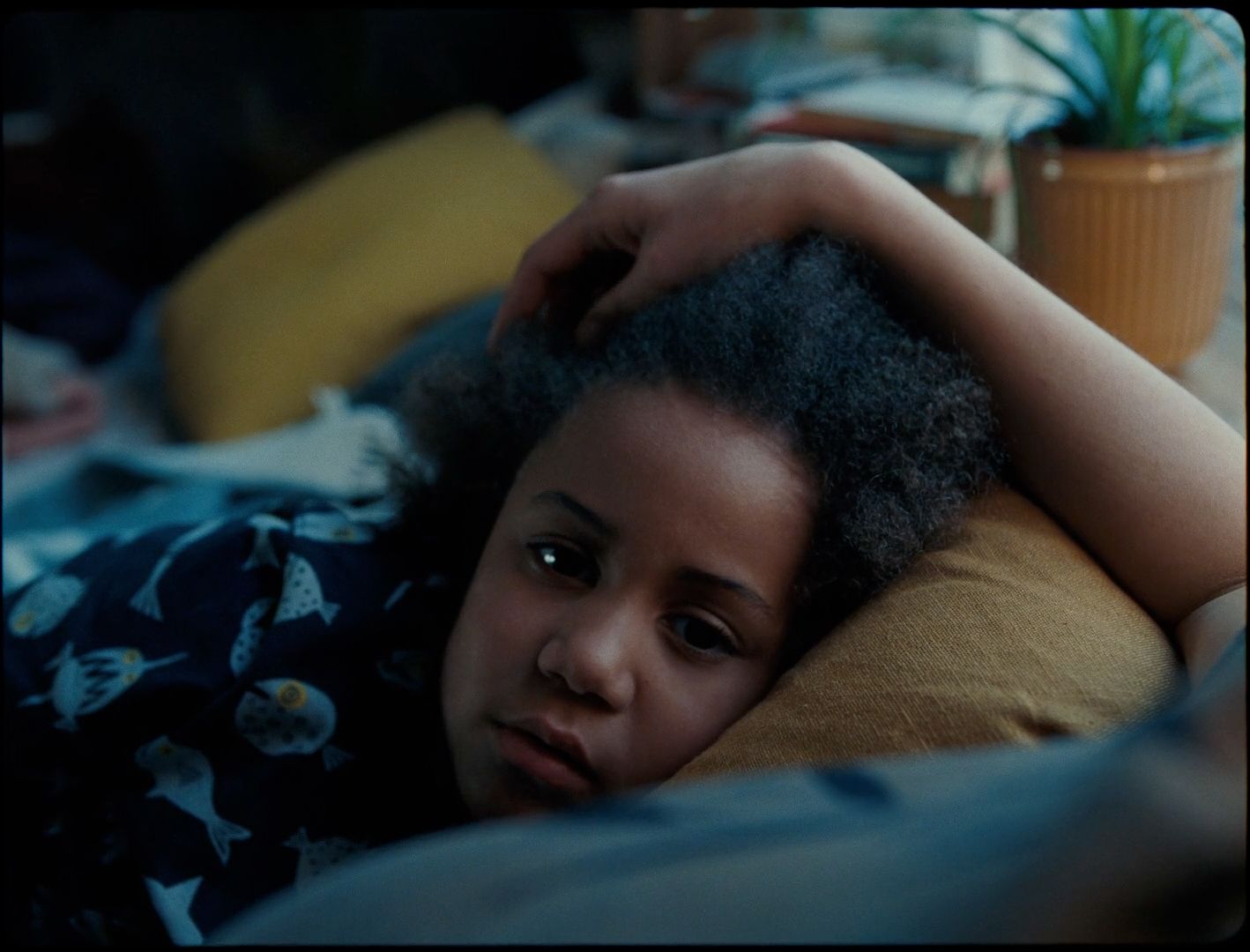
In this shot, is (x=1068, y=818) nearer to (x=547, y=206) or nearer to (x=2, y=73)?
(x=547, y=206)

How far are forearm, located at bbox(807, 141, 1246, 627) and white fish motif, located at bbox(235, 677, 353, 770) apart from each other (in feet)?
1.50

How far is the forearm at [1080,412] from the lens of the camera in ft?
2.19

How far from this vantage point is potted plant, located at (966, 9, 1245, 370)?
120cm

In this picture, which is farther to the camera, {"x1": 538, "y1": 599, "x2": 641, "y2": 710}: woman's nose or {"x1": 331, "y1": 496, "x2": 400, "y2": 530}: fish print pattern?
{"x1": 331, "y1": 496, "x2": 400, "y2": 530}: fish print pattern

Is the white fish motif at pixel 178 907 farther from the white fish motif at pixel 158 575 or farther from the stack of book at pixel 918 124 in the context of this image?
the stack of book at pixel 918 124

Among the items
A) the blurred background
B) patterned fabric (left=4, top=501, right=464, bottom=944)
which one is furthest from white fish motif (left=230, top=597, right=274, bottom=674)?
the blurred background

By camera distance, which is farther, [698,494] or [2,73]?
[2,73]

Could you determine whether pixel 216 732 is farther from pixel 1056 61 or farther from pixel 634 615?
pixel 1056 61

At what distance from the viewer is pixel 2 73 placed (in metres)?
2.66

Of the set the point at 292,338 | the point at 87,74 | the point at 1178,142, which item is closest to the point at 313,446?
the point at 292,338

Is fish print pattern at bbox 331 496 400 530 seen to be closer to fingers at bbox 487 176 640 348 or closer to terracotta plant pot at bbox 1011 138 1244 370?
fingers at bbox 487 176 640 348

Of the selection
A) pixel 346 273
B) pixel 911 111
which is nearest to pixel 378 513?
pixel 346 273

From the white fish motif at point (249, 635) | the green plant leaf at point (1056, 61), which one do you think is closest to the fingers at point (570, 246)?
the white fish motif at point (249, 635)

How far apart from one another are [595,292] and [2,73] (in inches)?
89.5
